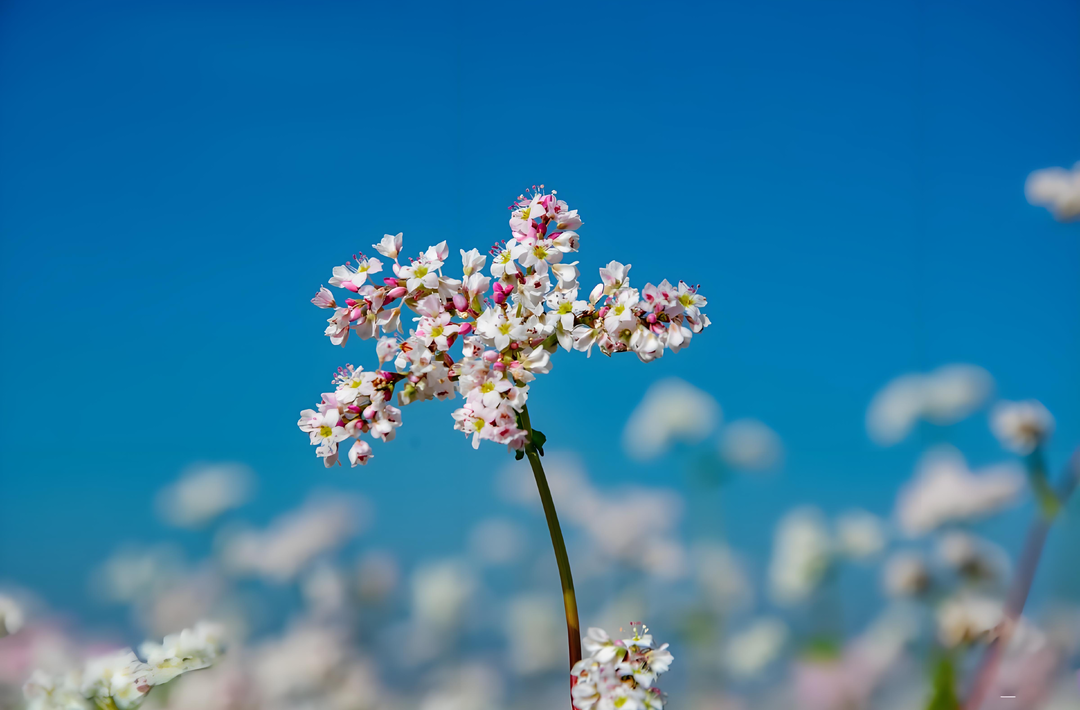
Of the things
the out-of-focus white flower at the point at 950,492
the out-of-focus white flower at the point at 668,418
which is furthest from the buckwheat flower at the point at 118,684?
the out-of-focus white flower at the point at 950,492

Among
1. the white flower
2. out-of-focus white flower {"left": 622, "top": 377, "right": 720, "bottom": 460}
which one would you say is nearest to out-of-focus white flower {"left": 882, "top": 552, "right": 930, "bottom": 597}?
out-of-focus white flower {"left": 622, "top": 377, "right": 720, "bottom": 460}

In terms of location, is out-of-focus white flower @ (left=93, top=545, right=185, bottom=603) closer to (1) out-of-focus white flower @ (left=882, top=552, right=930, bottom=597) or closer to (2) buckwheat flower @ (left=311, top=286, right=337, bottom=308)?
(2) buckwheat flower @ (left=311, top=286, right=337, bottom=308)

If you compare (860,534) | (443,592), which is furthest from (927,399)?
(443,592)

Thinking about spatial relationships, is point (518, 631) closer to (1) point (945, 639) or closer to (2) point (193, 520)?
(2) point (193, 520)

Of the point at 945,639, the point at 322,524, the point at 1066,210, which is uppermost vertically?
the point at 1066,210

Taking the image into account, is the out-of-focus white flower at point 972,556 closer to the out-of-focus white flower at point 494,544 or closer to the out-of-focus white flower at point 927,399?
the out-of-focus white flower at point 927,399

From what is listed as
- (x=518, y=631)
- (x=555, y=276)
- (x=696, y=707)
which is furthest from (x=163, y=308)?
(x=696, y=707)
